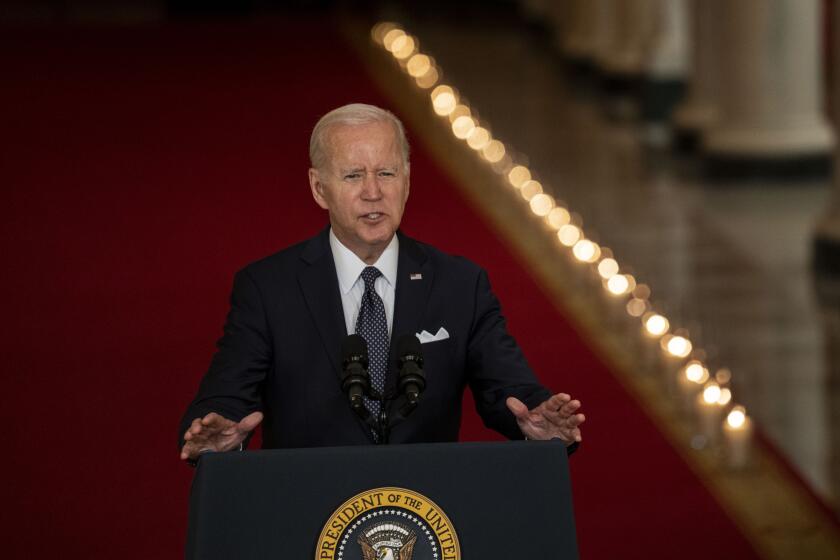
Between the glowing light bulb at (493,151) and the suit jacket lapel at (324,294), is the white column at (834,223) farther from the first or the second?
the suit jacket lapel at (324,294)

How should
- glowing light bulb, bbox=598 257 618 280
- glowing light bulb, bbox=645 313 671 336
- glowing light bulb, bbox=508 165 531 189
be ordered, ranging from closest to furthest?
glowing light bulb, bbox=645 313 671 336 → glowing light bulb, bbox=598 257 618 280 → glowing light bulb, bbox=508 165 531 189

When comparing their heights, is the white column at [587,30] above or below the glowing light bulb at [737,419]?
above

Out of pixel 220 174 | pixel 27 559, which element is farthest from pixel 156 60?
pixel 27 559

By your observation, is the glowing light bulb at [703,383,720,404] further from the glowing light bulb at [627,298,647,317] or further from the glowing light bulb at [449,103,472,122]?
the glowing light bulb at [449,103,472,122]

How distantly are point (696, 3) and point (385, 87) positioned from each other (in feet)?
14.7

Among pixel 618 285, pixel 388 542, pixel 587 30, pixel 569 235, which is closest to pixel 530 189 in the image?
pixel 569 235

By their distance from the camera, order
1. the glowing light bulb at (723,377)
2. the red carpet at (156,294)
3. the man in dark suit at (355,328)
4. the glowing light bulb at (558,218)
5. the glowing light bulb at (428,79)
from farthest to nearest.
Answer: the glowing light bulb at (428,79) < the glowing light bulb at (558,218) < the glowing light bulb at (723,377) < the red carpet at (156,294) < the man in dark suit at (355,328)

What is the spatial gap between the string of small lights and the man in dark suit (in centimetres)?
327

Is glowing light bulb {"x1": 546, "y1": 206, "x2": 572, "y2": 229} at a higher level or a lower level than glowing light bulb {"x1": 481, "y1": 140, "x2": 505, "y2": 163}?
lower

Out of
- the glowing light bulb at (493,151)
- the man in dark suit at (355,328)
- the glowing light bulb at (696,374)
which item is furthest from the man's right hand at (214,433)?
the glowing light bulb at (493,151)

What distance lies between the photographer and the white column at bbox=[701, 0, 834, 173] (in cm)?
1408

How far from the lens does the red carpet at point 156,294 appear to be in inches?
239

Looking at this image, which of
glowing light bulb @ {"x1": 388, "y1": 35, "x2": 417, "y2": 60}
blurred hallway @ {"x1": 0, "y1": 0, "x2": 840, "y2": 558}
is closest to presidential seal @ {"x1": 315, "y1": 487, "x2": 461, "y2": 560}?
blurred hallway @ {"x1": 0, "y1": 0, "x2": 840, "y2": 558}

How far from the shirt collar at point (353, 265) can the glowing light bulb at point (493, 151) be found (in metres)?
11.3
